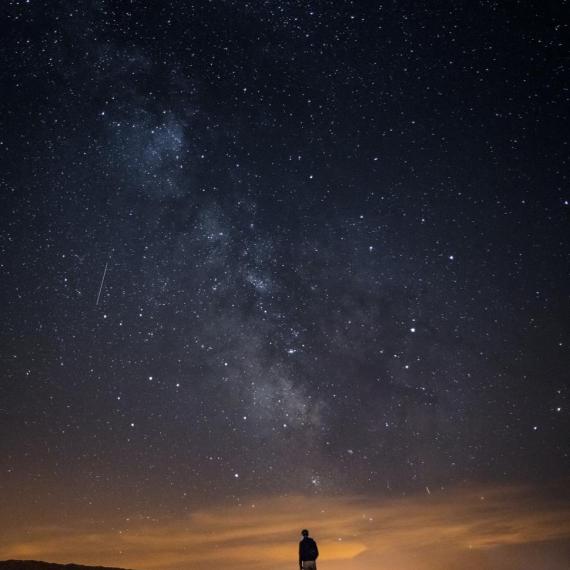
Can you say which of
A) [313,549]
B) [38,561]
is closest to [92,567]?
[38,561]

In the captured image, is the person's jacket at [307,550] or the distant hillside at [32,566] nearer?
the person's jacket at [307,550]

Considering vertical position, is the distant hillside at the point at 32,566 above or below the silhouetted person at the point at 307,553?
above

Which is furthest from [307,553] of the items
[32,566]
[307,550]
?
[32,566]

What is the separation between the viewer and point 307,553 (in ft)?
31.9

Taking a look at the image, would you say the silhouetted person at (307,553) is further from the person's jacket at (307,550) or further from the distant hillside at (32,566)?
the distant hillside at (32,566)

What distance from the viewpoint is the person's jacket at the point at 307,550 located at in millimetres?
9701

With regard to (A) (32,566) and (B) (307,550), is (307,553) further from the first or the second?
(A) (32,566)

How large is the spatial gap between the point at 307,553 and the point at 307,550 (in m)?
0.06

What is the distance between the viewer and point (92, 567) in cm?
1493

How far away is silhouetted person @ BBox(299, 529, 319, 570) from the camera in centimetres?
→ 966

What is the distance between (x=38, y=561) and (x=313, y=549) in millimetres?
9026

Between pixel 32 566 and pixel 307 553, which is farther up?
pixel 32 566

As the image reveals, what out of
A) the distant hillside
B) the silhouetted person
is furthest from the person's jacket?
the distant hillside

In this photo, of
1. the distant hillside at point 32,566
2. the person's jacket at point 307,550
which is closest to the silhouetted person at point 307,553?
the person's jacket at point 307,550
